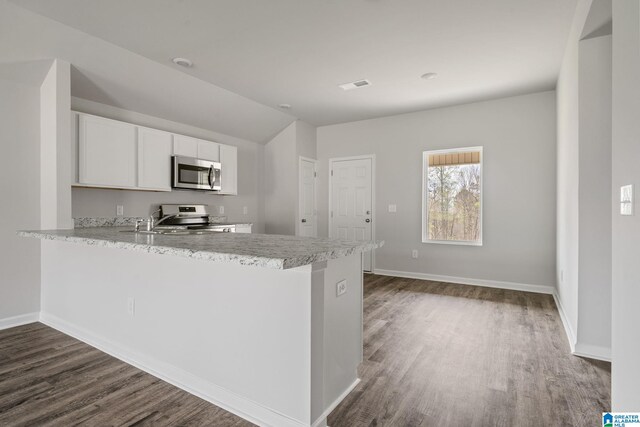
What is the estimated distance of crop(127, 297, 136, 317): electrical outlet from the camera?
2266mm

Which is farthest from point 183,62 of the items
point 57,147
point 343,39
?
point 343,39

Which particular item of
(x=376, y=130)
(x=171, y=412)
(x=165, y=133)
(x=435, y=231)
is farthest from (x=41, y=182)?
(x=435, y=231)

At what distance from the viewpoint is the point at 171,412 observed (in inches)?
69.5

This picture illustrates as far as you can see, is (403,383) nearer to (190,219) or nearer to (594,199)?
(594,199)

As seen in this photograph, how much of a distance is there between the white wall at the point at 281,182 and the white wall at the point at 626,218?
452 cm

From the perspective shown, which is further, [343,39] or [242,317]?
[343,39]

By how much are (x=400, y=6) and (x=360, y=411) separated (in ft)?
9.09

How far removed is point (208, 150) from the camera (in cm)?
474

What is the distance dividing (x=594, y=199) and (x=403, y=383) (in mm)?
1974

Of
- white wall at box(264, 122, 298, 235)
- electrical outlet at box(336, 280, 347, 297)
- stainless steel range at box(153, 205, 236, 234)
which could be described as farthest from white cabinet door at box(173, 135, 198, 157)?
electrical outlet at box(336, 280, 347, 297)

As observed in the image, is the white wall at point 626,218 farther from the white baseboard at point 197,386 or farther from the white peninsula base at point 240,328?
the white baseboard at point 197,386

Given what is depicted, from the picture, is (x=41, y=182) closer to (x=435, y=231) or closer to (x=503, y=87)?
(x=435, y=231)

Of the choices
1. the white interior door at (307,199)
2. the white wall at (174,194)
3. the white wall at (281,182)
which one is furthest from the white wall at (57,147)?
the white interior door at (307,199)

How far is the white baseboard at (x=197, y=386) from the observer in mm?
1655
